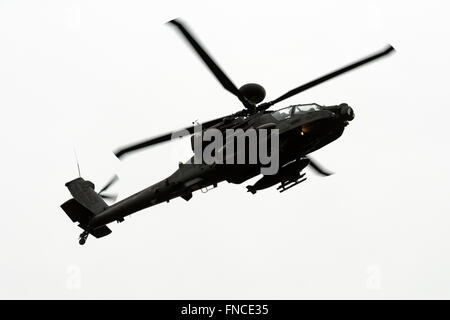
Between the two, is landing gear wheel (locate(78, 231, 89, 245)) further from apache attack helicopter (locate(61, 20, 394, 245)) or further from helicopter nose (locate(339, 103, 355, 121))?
helicopter nose (locate(339, 103, 355, 121))

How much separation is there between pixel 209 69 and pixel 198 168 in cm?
397

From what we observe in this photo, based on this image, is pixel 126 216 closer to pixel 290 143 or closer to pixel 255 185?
pixel 255 185

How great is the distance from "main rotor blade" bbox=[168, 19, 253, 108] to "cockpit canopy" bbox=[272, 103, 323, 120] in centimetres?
112

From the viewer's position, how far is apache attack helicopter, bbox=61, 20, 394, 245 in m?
19.7

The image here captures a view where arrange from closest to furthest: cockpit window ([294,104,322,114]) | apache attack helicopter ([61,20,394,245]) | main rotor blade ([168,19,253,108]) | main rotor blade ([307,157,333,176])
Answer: main rotor blade ([168,19,253,108])
apache attack helicopter ([61,20,394,245])
cockpit window ([294,104,322,114])
main rotor blade ([307,157,333,176])

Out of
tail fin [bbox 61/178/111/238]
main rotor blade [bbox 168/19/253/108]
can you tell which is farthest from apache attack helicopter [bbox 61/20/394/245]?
tail fin [bbox 61/178/111/238]

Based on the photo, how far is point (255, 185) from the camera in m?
21.4

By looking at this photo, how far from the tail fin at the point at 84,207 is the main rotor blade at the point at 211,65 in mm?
7736

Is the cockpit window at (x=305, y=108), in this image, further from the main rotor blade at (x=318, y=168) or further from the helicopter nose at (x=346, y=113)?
the main rotor blade at (x=318, y=168)

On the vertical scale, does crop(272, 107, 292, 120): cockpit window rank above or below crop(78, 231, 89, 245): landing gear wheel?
above

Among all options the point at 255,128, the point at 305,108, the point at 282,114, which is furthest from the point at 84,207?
the point at 305,108

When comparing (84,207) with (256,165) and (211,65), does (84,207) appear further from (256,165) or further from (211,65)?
(211,65)

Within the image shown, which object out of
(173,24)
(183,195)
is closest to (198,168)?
(183,195)

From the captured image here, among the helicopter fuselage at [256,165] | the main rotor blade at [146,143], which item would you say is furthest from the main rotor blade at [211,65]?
the main rotor blade at [146,143]
